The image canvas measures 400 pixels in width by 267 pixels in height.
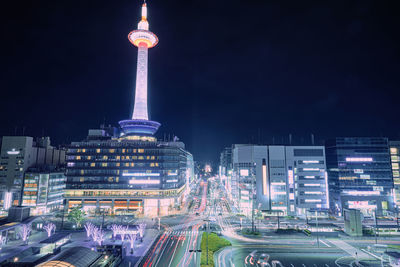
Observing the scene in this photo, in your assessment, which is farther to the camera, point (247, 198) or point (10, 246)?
point (247, 198)

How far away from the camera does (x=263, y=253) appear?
47.8 meters

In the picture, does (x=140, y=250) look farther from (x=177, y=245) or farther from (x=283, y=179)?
(x=283, y=179)

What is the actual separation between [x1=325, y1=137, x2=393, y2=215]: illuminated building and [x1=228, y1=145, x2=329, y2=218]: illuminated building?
5.44m

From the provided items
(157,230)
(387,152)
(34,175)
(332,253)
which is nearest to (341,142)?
(387,152)

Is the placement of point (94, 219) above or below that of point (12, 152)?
below

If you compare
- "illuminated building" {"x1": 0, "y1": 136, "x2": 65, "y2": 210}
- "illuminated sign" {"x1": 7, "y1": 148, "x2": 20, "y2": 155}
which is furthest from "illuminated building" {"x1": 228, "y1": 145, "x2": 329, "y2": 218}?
"illuminated sign" {"x1": 7, "y1": 148, "x2": 20, "y2": 155}

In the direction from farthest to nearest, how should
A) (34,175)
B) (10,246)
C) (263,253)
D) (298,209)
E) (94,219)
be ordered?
(34,175) → (298,209) → (94,219) → (10,246) → (263,253)

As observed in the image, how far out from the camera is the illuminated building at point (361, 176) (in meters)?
91.7

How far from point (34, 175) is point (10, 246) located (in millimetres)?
55720

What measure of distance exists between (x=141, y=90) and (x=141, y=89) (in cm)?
68

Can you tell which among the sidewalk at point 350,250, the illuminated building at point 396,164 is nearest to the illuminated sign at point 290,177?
the sidewalk at point 350,250

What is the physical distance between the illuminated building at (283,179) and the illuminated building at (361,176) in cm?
544

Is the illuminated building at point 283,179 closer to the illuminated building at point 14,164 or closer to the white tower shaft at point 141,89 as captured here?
the white tower shaft at point 141,89

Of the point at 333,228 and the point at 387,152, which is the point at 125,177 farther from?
the point at 387,152
